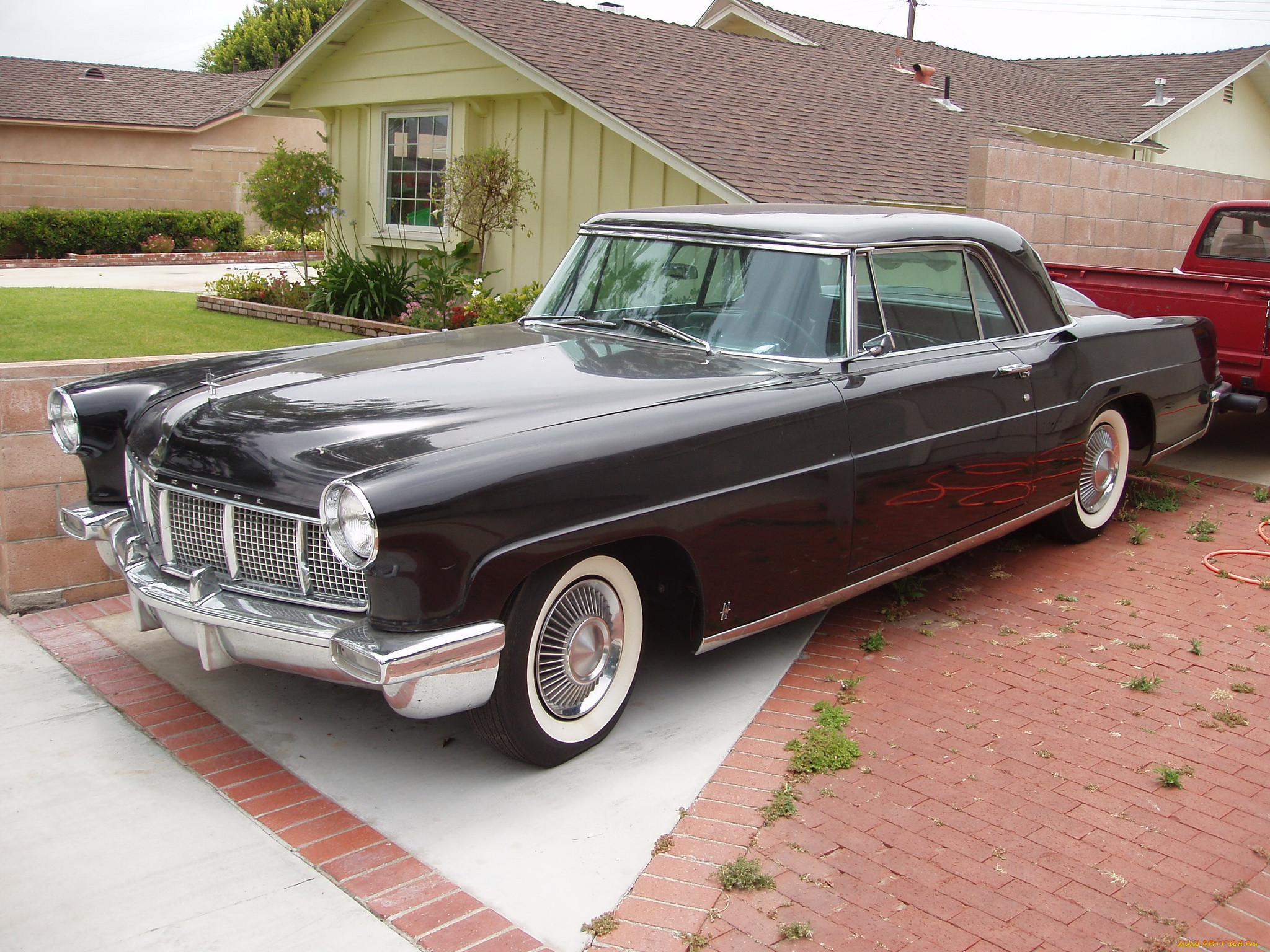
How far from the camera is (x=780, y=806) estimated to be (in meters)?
3.40

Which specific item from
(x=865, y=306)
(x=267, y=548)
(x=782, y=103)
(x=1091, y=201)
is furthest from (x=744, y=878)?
(x=782, y=103)

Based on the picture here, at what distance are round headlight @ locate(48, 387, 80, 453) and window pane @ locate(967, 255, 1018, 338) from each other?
3.84m

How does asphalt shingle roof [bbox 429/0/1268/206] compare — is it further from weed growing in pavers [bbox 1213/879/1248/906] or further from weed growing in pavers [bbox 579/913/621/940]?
weed growing in pavers [bbox 579/913/621/940]

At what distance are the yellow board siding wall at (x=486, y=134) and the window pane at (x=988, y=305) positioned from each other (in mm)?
5214

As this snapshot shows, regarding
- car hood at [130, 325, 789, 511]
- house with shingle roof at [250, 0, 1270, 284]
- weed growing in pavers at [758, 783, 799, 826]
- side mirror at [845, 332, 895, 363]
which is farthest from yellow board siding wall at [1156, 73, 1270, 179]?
weed growing in pavers at [758, 783, 799, 826]

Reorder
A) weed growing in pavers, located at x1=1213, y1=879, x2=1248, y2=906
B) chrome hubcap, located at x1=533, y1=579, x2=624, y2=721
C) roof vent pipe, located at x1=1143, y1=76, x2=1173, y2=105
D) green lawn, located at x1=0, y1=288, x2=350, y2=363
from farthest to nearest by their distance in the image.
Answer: roof vent pipe, located at x1=1143, y1=76, x2=1173, y2=105
green lawn, located at x1=0, y1=288, x2=350, y2=363
chrome hubcap, located at x1=533, y1=579, x2=624, y2=721
weed growing in pavers, located at x1=1213, y1=879, x2=1248, y2=906

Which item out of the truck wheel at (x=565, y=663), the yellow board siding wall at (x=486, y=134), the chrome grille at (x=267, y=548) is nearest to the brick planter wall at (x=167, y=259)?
the yellow board siding wall at (x=486, y=134)

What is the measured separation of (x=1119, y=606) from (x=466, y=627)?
11.2 ft

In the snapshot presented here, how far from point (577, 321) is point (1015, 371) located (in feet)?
6.46

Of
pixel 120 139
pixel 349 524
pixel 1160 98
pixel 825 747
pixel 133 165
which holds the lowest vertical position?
pixel 825 747

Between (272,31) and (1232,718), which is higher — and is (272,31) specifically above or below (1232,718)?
above

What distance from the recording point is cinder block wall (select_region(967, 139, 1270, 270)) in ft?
29.9

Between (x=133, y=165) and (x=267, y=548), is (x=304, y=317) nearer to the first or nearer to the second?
(x=267, y=548)

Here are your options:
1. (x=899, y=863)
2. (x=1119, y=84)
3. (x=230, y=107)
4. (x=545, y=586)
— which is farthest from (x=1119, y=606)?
(x=230, y=107)
